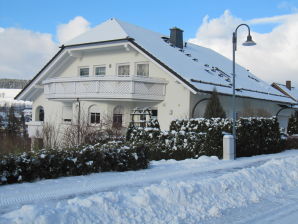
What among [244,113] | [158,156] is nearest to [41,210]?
[158,156]

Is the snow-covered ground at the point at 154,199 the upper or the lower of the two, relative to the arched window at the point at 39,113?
lower

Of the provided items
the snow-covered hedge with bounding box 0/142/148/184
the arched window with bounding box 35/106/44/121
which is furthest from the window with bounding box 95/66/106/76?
the snow-covered hedge with bounding box 0/142/148/184

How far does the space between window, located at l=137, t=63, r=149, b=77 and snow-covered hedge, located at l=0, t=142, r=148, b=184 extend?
44.4ft

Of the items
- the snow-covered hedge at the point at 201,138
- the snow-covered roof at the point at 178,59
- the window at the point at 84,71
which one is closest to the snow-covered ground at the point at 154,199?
the snow-covered hedge at the point at 201,138

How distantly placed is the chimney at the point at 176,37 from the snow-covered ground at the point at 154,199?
65.4 feet

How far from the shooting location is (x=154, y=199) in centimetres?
768

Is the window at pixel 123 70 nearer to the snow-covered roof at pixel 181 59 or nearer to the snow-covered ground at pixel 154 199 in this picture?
the snow-covered roof at pixel 181 59

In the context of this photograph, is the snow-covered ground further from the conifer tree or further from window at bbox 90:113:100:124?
window at bbox 90:113:100:124

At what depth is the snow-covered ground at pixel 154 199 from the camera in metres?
6.61

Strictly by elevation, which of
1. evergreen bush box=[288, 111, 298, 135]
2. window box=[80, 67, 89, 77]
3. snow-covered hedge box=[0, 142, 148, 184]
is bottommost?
snow-covered hedge box=[0, 142, 148, 184]

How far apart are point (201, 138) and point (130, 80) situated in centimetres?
840

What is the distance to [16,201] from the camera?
306 inches

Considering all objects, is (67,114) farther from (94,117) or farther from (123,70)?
(123,70)

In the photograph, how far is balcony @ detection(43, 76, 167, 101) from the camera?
2339 cm
